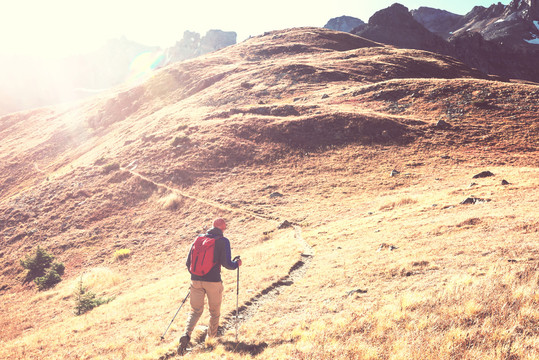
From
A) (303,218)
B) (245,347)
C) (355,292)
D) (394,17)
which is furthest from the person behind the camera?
(394,17)

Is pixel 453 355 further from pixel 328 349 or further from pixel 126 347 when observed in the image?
pixel 126 347

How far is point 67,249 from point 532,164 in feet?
145

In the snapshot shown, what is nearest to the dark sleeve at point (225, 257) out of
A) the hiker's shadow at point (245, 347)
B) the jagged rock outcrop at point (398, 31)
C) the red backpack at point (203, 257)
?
the red backpack at point (203, 257)

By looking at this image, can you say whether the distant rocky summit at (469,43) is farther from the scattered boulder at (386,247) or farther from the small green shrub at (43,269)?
the small green shrub at (43,269)

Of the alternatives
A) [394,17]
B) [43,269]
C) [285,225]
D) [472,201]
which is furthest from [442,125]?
[394,17]

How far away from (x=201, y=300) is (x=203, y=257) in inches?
53.9

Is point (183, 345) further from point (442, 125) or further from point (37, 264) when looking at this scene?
point (442, 125)

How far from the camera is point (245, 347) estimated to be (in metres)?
7.45

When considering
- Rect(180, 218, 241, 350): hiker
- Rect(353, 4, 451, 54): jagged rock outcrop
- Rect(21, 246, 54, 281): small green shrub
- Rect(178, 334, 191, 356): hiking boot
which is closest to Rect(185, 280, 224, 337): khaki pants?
Rect(180, 218, 241, 350): hiker

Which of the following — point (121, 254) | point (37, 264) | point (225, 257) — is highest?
point (225, 257)

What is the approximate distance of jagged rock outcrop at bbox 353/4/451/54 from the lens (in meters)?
147

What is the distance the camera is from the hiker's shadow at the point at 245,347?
23.3 ft

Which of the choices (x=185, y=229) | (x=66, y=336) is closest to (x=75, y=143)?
(x=185, y=229)

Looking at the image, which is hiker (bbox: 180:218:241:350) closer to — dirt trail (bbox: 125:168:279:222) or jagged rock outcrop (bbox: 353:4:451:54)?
dirt trail (bbox: 125:168:279:222)
